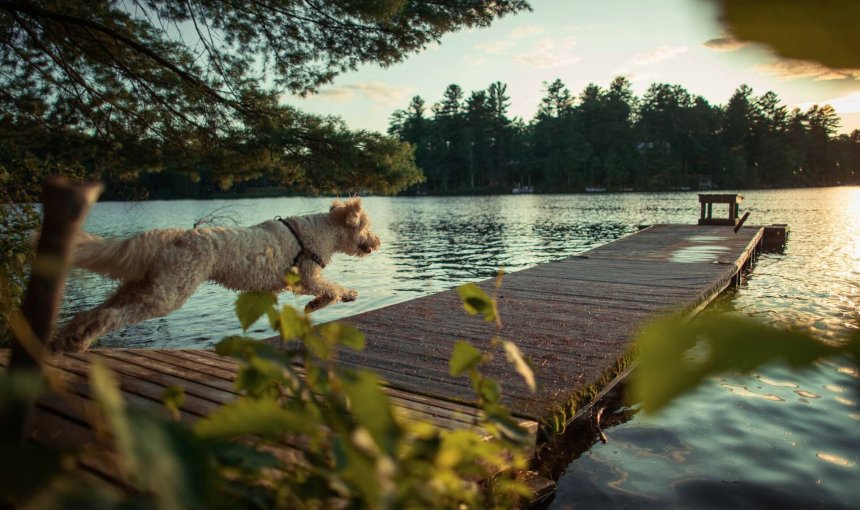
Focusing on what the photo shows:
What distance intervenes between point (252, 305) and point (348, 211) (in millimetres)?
3497

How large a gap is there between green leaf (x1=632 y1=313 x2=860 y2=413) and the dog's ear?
4.51m

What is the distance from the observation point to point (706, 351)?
346mm

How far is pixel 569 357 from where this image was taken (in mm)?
4887

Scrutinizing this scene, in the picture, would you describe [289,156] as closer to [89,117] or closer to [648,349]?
[89,117]

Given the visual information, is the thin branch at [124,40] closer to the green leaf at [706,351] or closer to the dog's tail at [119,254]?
the dog's tail at [119,254]

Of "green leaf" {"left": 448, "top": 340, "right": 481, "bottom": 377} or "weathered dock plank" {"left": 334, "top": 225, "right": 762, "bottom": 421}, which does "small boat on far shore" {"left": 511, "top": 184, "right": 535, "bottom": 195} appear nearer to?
"weathered dock plank" {"left": 334, "top": 225, "right": 762, "bottom": 421}

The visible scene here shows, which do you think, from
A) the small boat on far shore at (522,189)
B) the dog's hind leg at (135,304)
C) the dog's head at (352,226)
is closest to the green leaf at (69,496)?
the dog's hind leg at (135,304)

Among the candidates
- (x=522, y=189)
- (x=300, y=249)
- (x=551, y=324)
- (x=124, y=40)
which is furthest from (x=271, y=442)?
(x=522, y=189)

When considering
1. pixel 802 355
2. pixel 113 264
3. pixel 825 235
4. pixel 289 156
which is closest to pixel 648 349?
pixel 802 355

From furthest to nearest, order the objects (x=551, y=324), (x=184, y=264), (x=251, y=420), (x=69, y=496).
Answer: (x=551, y=324), (x=184, y=264), (x=251, y=420), (x=69, y=496)

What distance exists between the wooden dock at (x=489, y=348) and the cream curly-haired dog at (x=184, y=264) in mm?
384

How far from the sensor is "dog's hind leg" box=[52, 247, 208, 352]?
342 centimetres

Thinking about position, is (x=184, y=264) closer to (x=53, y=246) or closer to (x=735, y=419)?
(x=53, y=246)

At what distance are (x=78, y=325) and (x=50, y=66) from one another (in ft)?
17.1
